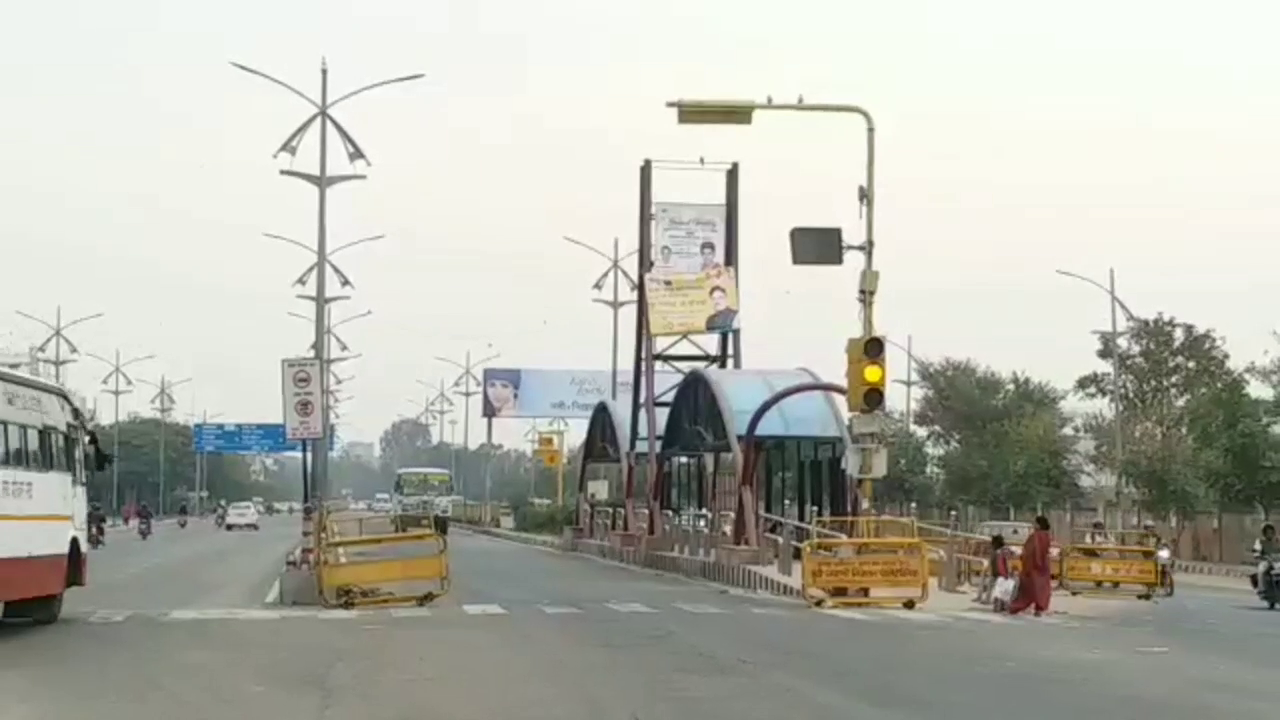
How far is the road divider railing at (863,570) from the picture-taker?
91.4ft

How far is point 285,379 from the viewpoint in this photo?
2938 centimetres

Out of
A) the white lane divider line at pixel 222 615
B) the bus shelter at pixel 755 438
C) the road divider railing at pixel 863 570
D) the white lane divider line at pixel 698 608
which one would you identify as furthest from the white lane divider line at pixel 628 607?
the bus shelter at pixel 755 438

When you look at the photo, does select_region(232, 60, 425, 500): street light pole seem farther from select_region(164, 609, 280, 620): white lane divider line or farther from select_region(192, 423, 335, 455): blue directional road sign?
select_region(192, 423, 335, 455): blue directional road sign

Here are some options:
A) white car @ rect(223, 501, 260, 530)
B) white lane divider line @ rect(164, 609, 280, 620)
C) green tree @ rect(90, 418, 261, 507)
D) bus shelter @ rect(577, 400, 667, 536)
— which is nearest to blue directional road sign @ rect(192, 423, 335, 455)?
green tree @ rect(90, 418, 261, 507)

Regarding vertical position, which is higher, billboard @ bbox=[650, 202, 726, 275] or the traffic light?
billboard @ bbox=[650, 202, 726, 275]

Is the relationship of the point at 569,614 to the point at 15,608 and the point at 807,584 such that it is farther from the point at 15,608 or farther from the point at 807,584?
the point at 15,608

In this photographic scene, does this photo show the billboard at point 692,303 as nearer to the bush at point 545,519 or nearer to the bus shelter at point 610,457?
the bus shelter at point 610,457

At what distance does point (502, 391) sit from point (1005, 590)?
81029mm

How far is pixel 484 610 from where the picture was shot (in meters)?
26.2

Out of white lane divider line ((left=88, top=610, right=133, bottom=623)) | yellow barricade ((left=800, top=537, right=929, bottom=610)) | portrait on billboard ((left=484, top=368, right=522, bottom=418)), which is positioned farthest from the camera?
portrait on billboard ((left=484, top=368, right=522, bottom=418))

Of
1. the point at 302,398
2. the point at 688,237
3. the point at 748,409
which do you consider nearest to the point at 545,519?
the point at 688,237

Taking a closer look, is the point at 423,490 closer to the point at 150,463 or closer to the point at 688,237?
the point at 150,463

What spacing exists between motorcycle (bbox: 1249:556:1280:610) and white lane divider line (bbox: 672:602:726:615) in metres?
10.9

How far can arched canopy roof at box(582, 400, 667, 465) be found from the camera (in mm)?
63531
